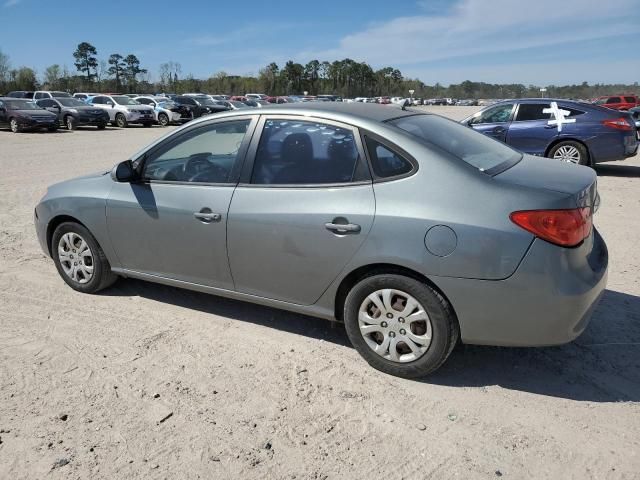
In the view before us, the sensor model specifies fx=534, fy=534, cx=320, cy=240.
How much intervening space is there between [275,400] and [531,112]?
9.82 metres

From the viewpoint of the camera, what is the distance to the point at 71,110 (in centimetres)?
2655

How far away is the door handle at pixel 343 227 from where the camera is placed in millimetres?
3229

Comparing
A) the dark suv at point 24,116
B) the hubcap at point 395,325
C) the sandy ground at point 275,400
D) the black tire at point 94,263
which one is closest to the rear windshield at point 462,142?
the hubcap at point 395,325

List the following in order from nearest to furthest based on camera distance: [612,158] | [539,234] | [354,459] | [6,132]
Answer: [354,459], [539,234], [612,158], [6,132]

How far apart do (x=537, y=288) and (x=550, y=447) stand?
0.81 metres

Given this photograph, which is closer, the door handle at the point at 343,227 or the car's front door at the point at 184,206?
the door handle at the point at 343,227

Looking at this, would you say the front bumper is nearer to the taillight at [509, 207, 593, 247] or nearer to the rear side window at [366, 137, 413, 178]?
the rear side window at [366, 137, 413, 178]

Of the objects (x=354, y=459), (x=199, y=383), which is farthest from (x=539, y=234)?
(x=199, y=383)

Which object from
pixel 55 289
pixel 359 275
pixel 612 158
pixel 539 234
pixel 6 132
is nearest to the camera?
pixel 539 234

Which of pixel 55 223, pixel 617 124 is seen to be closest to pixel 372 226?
pixel 55 223

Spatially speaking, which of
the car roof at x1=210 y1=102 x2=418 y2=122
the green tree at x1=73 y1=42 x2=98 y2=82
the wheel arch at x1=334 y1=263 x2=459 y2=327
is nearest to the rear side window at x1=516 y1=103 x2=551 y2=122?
the car roof at x1=210 y1=102 x2=418 y2=122

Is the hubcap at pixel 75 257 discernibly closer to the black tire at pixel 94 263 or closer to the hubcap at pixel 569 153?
the black tire at pixel 94 263

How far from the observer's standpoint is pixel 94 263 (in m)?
4.58

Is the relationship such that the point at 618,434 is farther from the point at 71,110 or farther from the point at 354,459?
the point at 71,110
